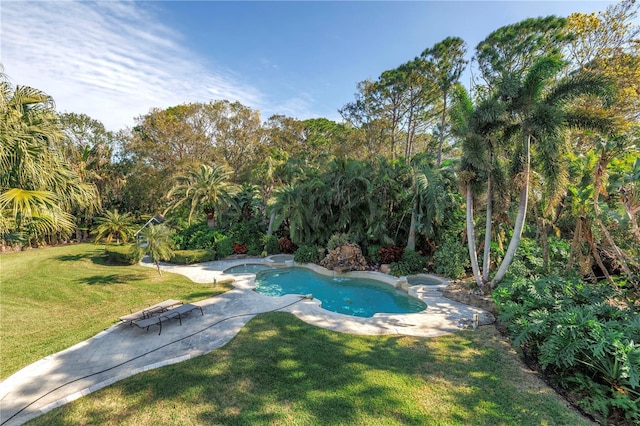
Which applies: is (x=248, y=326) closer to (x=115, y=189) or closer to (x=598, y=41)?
(x=598, y=41)

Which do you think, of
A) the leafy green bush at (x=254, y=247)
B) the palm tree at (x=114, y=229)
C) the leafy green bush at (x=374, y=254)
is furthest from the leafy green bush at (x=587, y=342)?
the palm tree at (x=114, y=229)

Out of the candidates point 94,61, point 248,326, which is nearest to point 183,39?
point 94,61

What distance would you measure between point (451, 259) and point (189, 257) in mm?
14272

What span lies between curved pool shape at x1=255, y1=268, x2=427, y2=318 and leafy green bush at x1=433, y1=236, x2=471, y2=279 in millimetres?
2552

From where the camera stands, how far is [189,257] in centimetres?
1598

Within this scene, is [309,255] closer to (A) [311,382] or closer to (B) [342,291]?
(B) [342,291]

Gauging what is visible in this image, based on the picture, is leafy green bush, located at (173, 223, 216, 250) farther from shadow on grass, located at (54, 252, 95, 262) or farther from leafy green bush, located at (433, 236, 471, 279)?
leafy green bush, located at (433, 236, 471, 279)

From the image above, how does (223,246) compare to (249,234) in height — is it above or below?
below

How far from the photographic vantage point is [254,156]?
28.8 meters

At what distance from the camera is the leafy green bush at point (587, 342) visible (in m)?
4.49

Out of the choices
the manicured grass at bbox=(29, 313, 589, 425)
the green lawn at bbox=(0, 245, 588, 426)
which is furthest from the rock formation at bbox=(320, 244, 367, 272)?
the manicured grass at bbox=(29, 313, 589, 425)

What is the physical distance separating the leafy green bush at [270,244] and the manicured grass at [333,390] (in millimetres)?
10963

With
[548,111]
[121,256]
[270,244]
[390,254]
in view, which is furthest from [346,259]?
[121,256]

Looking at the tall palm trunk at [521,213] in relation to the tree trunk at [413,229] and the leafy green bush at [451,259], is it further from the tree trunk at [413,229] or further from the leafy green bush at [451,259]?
the tree trunk at [413,229]
